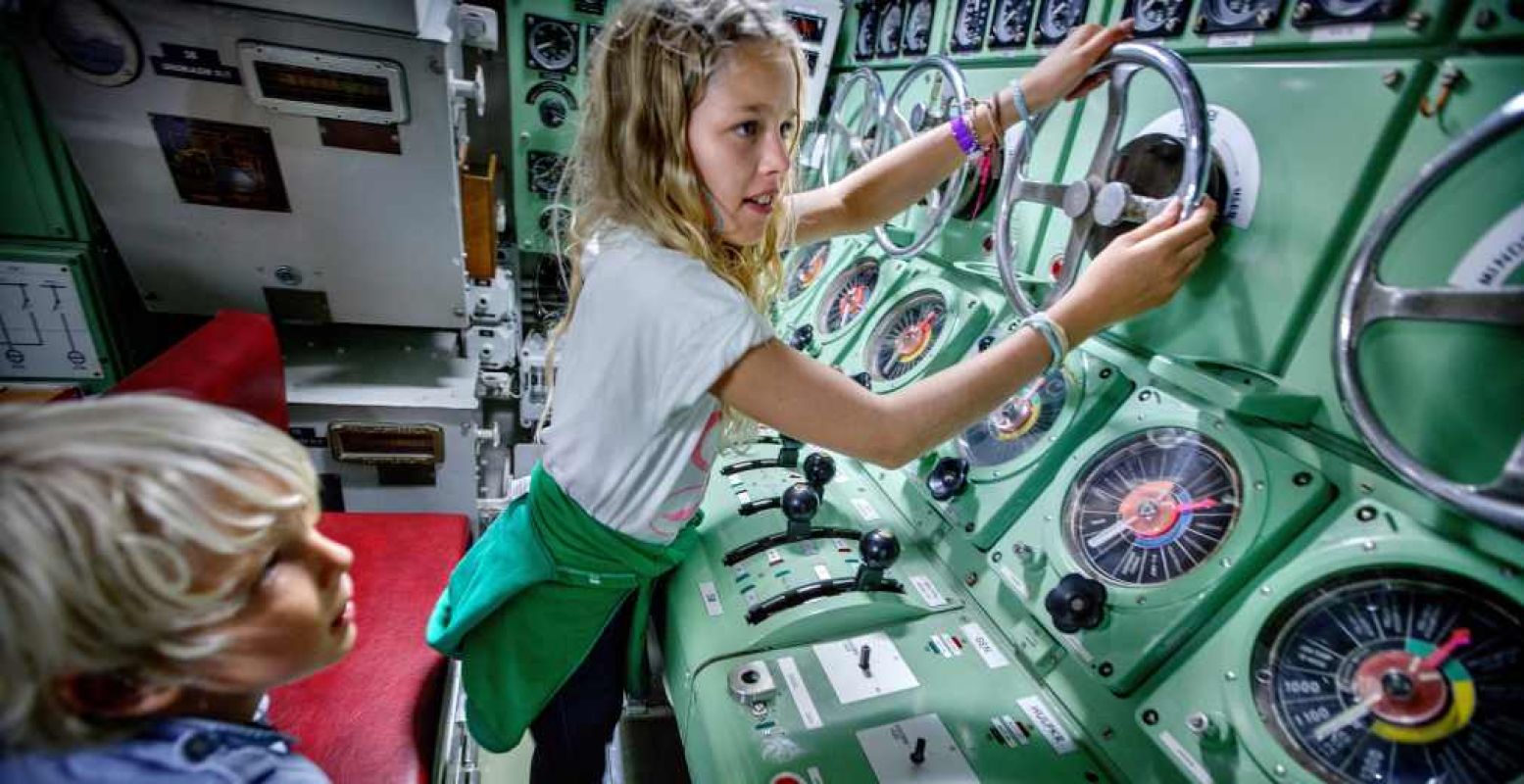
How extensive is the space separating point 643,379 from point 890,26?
2.50m

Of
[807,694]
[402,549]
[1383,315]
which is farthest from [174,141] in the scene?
[1383,315]

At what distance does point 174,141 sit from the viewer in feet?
5.91

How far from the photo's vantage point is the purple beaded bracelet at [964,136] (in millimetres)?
1577

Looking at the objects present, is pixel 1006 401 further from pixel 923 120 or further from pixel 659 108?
pixel 923 120

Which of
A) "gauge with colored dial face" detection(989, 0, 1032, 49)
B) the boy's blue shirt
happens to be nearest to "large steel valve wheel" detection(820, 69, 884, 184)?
"gauge with colored dial face" detection(989, 0, 1032, 49)

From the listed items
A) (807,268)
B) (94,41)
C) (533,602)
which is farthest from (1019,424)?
(94,41)

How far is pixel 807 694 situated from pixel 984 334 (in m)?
1.11

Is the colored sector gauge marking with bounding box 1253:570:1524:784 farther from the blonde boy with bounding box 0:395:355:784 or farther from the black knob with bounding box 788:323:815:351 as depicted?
the black knob with bounding box 788:323:815:351

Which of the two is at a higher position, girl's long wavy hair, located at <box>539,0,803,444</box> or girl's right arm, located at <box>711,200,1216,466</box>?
girl's long wavy hair, located at <box>539,0,803,444</box>

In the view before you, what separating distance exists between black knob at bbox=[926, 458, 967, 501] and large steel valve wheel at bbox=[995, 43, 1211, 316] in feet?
1.38

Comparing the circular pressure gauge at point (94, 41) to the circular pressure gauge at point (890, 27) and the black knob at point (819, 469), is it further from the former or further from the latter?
the circular pressure gauge at point (890, 27)

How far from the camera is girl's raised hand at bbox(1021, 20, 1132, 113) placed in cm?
137

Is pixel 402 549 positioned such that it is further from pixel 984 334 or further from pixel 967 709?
pixel 984 334

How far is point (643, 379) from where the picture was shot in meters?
1.03
